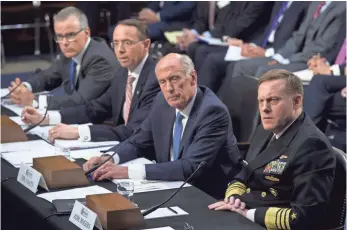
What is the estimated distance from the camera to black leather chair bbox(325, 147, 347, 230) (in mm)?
3854

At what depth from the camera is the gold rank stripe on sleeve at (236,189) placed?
3910 millimetres

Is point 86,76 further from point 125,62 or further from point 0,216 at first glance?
point 0,216

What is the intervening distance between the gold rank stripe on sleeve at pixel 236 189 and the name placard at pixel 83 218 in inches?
28.6

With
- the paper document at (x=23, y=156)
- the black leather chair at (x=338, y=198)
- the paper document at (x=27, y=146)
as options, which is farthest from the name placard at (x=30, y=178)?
the black leather chair at (x=338, y=198)

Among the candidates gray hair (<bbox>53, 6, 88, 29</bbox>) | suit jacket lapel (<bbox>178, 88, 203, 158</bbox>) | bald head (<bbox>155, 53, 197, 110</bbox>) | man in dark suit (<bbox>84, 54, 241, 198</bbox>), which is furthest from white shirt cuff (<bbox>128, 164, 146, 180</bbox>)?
gray hair (<bbox>53, 6, 88, 29</bbox>)

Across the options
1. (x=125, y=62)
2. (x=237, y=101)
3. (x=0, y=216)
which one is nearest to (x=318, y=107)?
(x=237, y=101)

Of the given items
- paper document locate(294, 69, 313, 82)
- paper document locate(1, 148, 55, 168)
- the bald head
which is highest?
the bald head

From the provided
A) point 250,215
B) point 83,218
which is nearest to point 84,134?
point 83,218

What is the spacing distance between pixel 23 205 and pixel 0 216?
434mm

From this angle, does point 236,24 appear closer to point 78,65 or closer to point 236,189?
point 78,65

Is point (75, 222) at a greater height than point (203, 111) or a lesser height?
lesser

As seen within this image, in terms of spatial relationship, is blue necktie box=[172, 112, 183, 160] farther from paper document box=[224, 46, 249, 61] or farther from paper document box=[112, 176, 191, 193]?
paper document box=[224, 46, 249, 61]

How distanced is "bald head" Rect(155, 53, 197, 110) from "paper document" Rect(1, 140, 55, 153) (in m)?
0.85

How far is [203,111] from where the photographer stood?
4352mm
